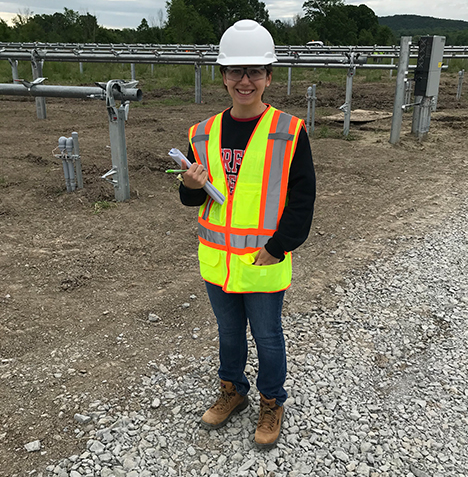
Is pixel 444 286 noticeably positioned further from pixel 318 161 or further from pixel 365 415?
pixel 318 161

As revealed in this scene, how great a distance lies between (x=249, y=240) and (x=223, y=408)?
957 mm

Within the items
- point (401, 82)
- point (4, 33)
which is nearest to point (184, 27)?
point (4, 33)

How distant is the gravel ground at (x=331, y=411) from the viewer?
2365 mm

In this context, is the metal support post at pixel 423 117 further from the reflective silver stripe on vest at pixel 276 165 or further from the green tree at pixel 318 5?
the green tree at pixel 318 5

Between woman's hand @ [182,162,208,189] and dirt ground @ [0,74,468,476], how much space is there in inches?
52.6

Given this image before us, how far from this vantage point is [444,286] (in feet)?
13.6

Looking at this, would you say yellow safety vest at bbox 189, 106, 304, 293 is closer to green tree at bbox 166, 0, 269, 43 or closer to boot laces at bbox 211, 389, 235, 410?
boot laces at bbox 211, 389, 235, 410

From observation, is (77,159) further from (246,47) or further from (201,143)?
(246,47)

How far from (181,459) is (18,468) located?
2.44 feet

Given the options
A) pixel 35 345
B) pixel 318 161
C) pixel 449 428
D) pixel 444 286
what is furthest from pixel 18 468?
pixel 318 161

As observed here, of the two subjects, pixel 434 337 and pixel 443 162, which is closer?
pixel 434 337

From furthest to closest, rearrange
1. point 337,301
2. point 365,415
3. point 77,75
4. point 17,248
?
point 77,75 < point 17,248 < point 337,301 < point 365,415

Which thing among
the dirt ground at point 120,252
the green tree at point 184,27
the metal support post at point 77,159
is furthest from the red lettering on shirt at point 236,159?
the green tree at point 184,27

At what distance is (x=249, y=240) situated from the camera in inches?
86.6
